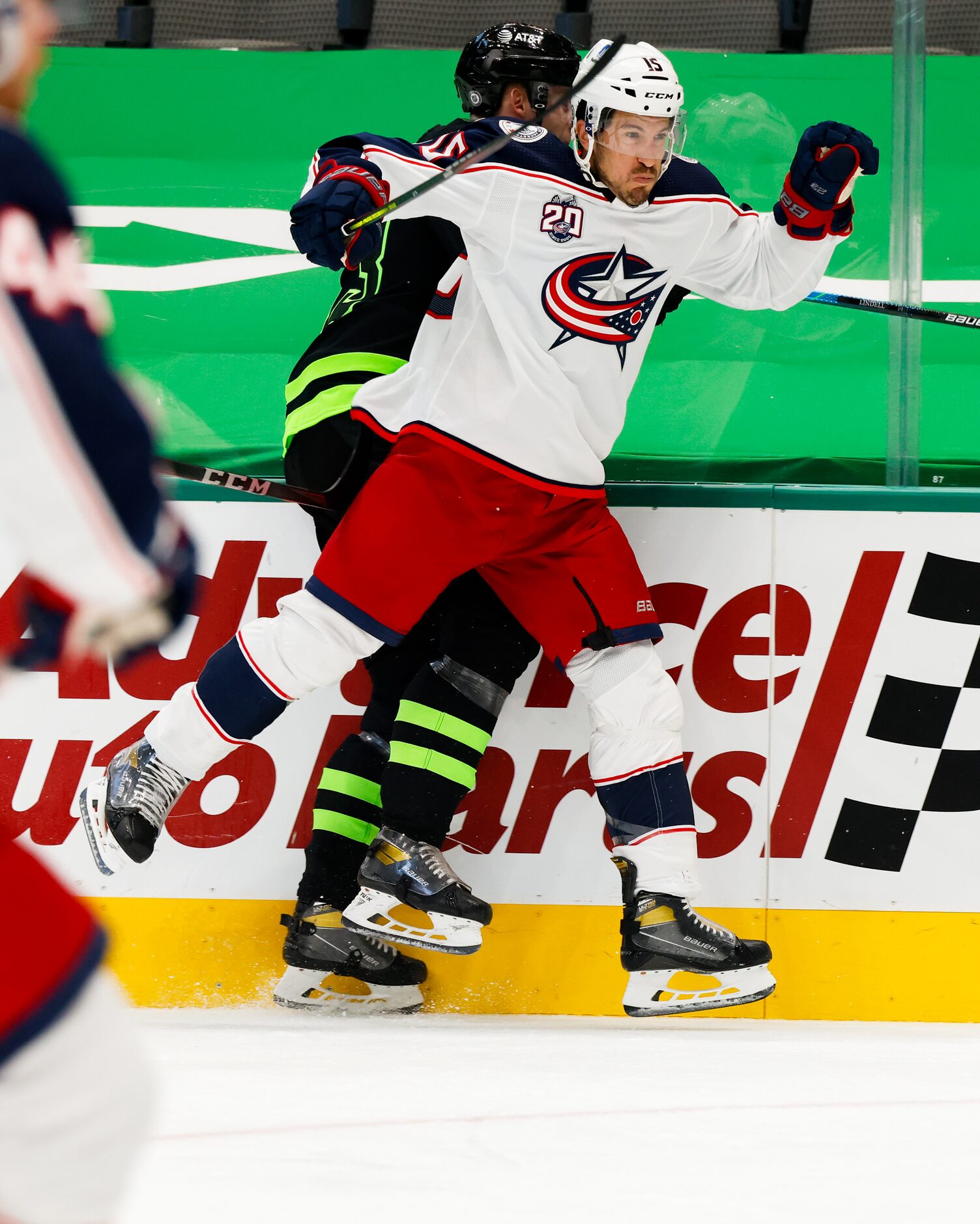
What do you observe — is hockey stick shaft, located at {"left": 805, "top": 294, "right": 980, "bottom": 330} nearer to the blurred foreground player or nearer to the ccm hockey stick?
the ccm hockey stick

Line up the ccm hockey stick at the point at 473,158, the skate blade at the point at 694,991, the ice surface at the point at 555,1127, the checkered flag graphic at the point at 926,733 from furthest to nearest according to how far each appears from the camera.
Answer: the checkered flag graphic at the point at 926,733
the skate blade at the point at 694,991
the ccm hockey stick at the point at 473,158
the ice surface at the point at 555,1127

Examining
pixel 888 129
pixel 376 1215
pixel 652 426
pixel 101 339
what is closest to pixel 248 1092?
pixel 376 1215

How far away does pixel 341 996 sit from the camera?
230cm

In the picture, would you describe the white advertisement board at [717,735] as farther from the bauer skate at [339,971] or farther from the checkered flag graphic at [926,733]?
the bauer skate at [339,971]

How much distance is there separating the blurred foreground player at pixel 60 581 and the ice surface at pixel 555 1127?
587mm

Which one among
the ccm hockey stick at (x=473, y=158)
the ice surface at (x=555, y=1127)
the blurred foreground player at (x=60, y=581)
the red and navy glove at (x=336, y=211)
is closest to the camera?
the blurred foreground player at (x=60, y=581)

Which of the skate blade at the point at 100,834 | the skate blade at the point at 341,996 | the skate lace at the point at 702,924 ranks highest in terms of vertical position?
the skate lace at the point at 702,924

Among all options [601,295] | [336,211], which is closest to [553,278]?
[601,295]

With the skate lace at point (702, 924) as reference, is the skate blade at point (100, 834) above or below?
below

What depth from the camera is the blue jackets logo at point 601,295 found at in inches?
81.2

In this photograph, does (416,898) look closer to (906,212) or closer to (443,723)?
(443,723)

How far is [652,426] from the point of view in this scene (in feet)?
8.33

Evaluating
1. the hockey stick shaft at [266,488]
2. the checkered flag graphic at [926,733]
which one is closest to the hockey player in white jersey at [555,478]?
the hockey stick shaft at [266,488]

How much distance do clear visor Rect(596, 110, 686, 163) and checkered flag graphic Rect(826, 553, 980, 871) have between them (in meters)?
0.80
